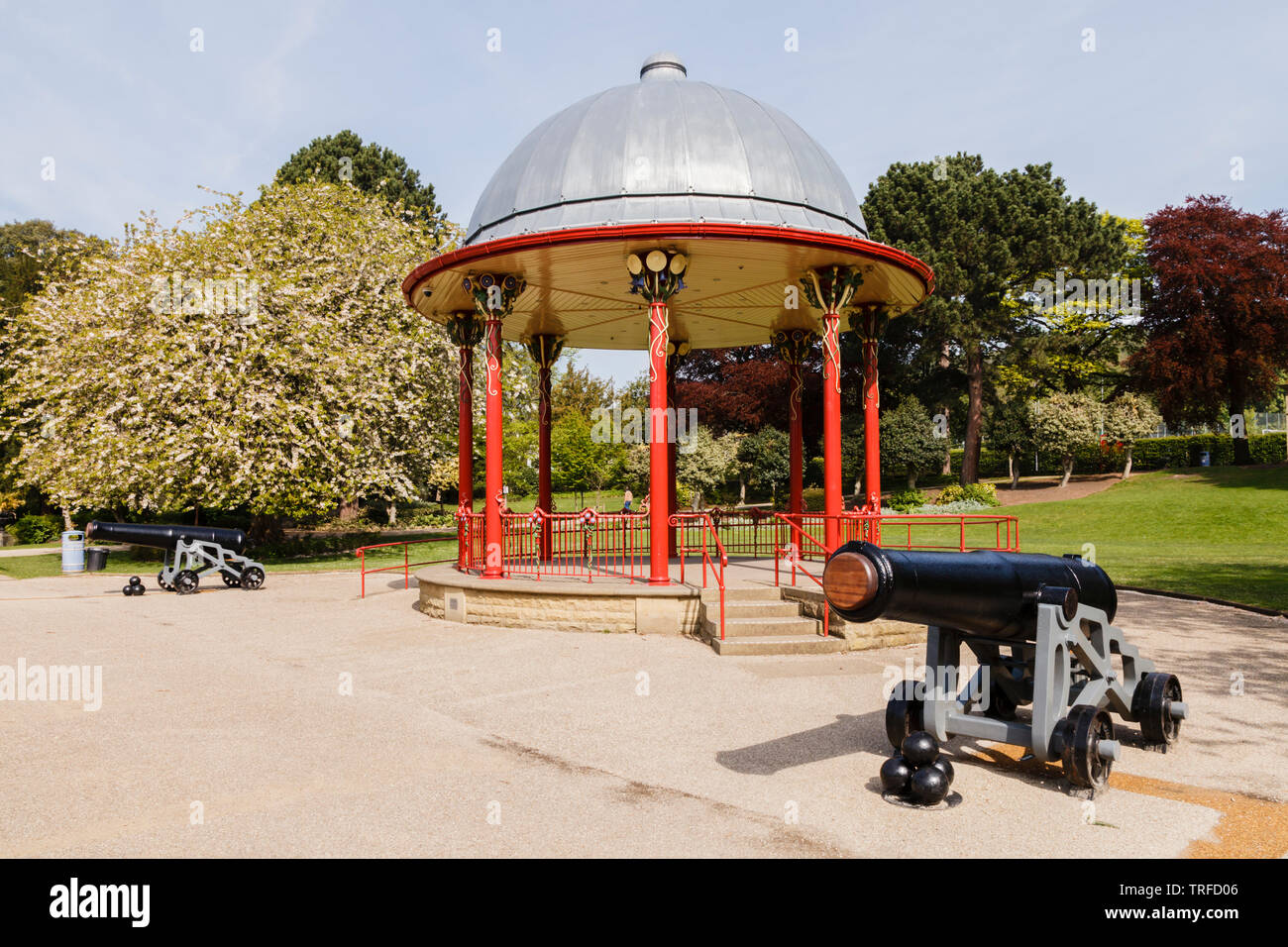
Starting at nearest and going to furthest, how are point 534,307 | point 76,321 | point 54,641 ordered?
1. point 54,641
2. point 534,307
3. point 76,321

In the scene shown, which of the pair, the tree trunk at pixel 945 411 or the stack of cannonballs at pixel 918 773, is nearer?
the stack of cannonballs at pixel 918 773

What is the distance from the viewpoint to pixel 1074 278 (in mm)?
43594

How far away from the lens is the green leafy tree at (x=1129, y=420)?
134ft

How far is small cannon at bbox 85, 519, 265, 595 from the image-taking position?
18.4 metres

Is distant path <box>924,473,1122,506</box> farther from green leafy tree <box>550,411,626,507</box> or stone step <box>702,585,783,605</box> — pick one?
stone step <box>702,585,783,605</box>

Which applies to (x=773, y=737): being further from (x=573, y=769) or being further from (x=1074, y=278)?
(x=1074, y=278)

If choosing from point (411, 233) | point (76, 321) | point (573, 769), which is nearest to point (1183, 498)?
point (411, 233)

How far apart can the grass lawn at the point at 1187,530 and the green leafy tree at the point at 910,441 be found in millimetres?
7024

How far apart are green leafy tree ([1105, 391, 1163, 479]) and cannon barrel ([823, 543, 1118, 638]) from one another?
39.7 metres

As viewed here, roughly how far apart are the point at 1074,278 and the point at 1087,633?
43279 millimetres

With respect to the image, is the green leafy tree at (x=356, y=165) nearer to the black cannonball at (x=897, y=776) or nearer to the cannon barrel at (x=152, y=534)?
the cannon barrel at (x=152, y=534)

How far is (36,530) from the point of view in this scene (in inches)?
1480

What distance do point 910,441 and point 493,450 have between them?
1292 inches

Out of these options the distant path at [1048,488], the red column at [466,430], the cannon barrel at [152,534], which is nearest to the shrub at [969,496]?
the distant path at [1048,488]
